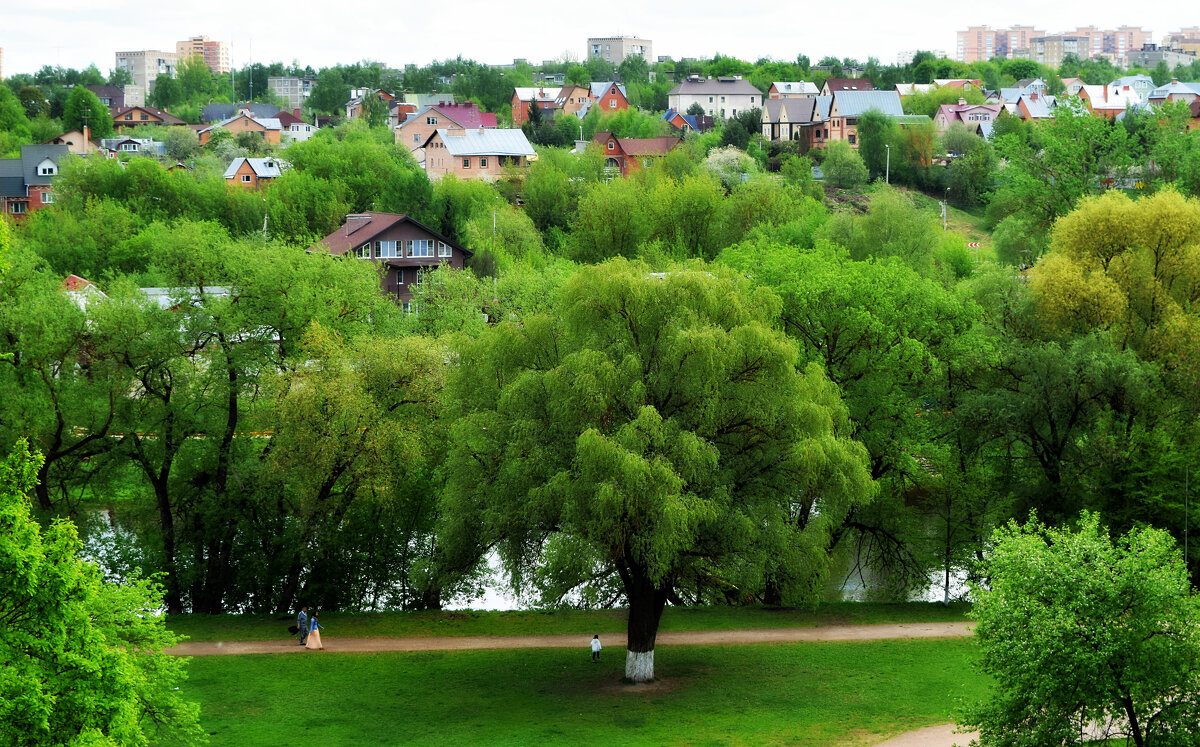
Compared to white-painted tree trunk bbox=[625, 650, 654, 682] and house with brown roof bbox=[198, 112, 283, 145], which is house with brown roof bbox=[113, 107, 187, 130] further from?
white-painted tree trunk bbox=[625, 650, 654, 682]

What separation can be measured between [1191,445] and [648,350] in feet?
→ 49.9

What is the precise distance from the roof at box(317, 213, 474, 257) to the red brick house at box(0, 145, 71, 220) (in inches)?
1883

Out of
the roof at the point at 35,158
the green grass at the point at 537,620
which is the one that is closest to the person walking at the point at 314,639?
the green grass at the point at 537,620

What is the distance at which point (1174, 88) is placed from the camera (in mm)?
168875

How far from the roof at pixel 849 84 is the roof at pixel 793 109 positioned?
77.9 ft

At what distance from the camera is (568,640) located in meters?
32.0

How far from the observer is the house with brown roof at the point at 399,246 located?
7331cm

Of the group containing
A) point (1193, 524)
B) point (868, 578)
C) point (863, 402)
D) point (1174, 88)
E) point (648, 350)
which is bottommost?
point (868, 578)

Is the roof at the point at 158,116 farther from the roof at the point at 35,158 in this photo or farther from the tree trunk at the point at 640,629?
the tree trunk at the point at 640,629

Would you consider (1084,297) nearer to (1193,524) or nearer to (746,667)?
(1193,524)

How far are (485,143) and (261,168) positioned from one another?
2023 cm

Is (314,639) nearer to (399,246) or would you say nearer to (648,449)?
(648,449)

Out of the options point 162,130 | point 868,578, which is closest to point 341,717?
point 868,578

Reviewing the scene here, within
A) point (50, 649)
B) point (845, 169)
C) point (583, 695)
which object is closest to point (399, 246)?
point (583, 695)
